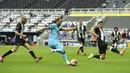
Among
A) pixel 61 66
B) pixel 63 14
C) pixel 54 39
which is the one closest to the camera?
pixel 61 66

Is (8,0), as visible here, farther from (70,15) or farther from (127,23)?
(127,23)

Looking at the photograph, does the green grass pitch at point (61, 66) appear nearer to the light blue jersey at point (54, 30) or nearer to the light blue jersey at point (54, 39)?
the light blue jersey at point (54, 39)

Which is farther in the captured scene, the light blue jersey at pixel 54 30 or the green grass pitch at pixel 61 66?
the light blue jersey at pixel 54 30

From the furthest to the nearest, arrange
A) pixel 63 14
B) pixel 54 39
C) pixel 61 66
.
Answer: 1. pixel 63 14
2. pixel 54 39
3. pixel 61 66

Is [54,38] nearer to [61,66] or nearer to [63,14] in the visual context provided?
[61,66]

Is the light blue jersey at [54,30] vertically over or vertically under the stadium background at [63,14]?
over

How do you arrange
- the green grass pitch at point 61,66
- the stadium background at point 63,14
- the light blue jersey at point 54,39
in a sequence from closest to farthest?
1. the green grass pitch at point 61,66
2. the light blue jersey at point 54,39
3. the stadium background at point 63,14

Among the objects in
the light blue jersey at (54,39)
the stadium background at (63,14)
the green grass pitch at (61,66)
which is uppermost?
the light blue jersey at (54,39)

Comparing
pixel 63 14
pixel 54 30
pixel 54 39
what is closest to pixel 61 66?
pixel 54 39

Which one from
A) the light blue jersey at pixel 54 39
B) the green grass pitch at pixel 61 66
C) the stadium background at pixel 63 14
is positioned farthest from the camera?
the stadium background at pixel 63 14

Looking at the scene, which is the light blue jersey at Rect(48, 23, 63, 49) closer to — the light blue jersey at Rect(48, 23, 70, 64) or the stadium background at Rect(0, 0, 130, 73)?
the light blue jersey at Rect(48, 23, 70, 64)

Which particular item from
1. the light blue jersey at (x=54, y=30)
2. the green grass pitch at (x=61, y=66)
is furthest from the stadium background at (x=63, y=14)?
the light blue jersey at (x=54, y=30)

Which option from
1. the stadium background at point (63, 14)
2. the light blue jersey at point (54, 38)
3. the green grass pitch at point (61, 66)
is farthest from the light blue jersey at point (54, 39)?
the stadium background at point (63, 14)

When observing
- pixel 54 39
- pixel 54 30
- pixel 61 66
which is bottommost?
pixel 61 66
